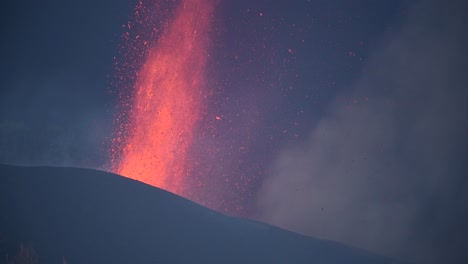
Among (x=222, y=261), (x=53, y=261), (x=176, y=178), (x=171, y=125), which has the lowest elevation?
(x=53, y=261)

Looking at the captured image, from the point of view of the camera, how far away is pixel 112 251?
8500mm

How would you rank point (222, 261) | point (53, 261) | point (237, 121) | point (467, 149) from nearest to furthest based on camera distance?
point (53, 261) < point (222, 261) < point (467, 149) < point (237, 121)

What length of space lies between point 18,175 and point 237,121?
794 cm

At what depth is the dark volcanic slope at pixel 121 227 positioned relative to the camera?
8469 mm

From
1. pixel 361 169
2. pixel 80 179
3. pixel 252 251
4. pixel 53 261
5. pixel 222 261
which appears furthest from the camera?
pixel 361 169

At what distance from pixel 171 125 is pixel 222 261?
729 cm

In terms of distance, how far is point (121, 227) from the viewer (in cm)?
924

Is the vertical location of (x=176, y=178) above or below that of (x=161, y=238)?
above

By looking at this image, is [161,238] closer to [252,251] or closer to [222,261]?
[222,261]

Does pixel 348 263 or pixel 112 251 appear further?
pixel 348 263

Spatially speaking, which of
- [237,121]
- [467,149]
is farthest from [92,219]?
[467,149]

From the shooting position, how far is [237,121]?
52.0ft

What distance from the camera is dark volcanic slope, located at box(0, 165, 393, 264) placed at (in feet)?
27.8

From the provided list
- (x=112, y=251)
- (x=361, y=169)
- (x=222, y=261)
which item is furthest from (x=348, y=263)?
(x=112, y=251)
